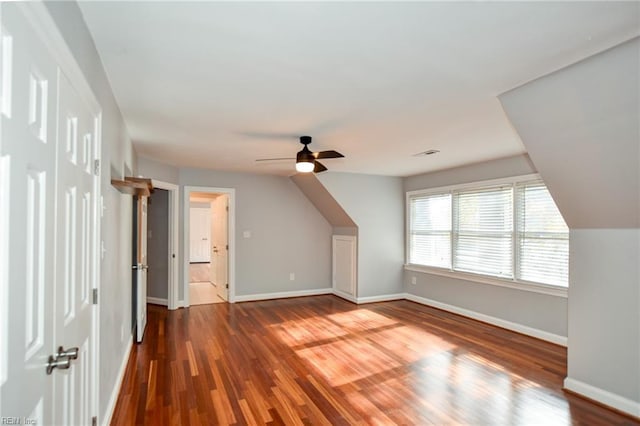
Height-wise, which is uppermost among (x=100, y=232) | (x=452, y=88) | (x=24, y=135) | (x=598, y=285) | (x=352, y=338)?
(x=452, y=88)

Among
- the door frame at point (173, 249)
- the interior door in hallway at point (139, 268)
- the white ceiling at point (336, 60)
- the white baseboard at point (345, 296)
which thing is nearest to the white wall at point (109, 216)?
the white ceiling at point (336, 60)

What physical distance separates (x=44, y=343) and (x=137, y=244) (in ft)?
10.1

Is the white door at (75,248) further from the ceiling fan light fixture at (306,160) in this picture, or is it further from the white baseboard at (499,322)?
the white baseboard at (499,322)

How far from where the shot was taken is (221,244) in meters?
6.49

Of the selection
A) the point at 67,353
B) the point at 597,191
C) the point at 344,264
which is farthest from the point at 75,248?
the point at 344,264

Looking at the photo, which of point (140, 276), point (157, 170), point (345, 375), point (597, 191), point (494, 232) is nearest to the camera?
point (597, 191)

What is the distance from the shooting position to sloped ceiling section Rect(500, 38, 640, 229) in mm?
1955

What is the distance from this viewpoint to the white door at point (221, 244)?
6.10 m

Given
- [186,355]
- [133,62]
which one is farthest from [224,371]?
[133,62]

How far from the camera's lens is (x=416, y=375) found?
10.3 ft

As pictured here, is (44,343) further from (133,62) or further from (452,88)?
(452,88)

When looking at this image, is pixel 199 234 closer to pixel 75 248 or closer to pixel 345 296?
pixel 345 296

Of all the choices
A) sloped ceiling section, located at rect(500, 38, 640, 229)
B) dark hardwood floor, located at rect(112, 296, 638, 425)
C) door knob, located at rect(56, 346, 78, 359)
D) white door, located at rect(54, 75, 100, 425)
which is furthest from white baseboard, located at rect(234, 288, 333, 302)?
door knob, located at rect(56, 346, 78, 359)

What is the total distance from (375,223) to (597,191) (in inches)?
148
